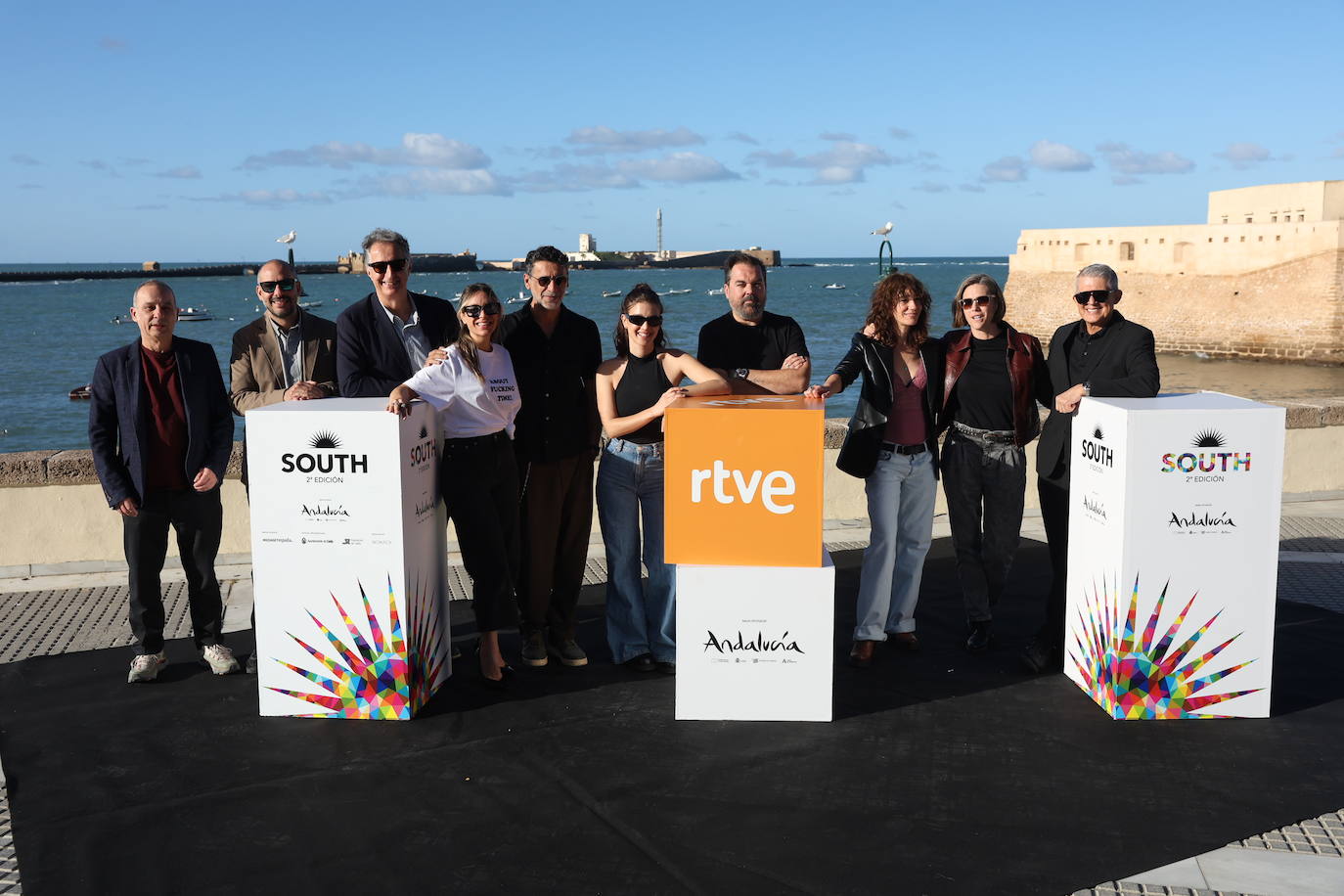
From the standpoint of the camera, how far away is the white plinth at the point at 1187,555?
432 cm

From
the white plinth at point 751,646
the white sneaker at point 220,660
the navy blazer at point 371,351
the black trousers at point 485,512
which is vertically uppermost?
the navy blazer at point 371,351

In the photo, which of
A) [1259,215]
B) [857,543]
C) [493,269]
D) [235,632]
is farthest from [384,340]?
[493,269]

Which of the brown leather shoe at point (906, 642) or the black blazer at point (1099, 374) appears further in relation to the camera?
the brown leather shoe at point (906, 642)

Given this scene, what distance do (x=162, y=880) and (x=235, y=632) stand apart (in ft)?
8.15

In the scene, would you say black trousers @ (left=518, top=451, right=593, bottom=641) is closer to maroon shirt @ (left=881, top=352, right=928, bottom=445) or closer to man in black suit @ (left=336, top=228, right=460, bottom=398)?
man in black suit @ (left=336, top=228, right=460, bottom=398)

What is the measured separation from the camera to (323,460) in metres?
4.35

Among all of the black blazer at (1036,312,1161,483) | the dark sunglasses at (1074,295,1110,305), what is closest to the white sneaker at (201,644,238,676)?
the black blazer at (1036,312,1161,483)

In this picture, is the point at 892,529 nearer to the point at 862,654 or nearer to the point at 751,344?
the point at 862,654

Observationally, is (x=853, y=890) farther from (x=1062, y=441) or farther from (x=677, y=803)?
(x=1062, y=441)

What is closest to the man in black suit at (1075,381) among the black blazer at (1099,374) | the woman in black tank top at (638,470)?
the black blazer at (1099,374)

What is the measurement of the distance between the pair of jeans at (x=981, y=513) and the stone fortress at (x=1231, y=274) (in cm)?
4289

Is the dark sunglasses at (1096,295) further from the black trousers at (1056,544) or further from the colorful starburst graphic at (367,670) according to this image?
the colorful starburst graphic at (367,670)

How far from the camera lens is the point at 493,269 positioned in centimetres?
17600

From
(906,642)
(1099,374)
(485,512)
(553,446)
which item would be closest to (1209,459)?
(1099,374)
